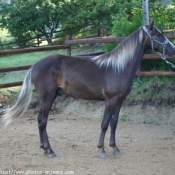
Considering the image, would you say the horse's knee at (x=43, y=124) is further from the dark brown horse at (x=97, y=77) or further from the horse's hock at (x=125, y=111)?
the horse's hock at (x=125, y=111)

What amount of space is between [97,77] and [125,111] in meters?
2.59

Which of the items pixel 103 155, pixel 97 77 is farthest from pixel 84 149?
pixel 97 77

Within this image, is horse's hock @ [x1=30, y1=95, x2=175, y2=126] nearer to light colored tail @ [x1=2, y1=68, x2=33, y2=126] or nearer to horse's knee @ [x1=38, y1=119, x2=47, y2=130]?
horse's knee @ [x1=38, y1=119, x2=47, y2=130]

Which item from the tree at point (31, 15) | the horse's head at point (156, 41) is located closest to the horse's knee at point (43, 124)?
the horse's head at point (156, 41)

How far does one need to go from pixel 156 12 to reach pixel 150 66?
7.27 meters

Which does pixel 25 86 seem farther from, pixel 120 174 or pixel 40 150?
pixel 120 174

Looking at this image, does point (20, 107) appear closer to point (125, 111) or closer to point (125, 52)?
point (125, 52)

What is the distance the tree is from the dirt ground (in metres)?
11.6

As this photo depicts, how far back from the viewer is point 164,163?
5281mm

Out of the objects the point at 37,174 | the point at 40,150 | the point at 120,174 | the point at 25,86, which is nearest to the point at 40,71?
the point at 25,86

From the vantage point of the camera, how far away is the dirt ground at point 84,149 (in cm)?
506

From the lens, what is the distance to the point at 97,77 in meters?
5.71

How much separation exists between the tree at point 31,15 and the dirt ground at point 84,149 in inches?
458

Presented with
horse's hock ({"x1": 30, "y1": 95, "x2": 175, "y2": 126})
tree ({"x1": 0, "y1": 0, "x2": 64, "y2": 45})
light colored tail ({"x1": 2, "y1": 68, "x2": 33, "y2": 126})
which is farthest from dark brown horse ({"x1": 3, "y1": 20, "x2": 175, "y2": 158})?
tree ({"x1": 0, "y1": 0, "x2": 64, "y2": 45})
